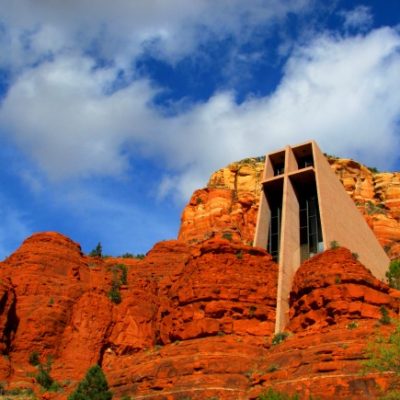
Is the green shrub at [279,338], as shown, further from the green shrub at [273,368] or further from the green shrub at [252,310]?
the green shrub at [273,368]

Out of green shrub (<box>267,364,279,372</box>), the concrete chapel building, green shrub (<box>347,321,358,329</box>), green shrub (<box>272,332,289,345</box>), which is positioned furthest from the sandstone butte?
the concrete chapel building

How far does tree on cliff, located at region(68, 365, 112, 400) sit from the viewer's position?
117 ft

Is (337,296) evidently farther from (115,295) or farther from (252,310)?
(115,295)

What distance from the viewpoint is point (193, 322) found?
43.1 m

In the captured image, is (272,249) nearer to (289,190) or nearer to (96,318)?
(289,190)

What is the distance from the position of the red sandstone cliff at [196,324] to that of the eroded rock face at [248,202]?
1099 inches

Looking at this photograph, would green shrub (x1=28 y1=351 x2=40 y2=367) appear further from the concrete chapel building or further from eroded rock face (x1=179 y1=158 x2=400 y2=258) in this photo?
eroded rock face (x1=179 y1=158 x2=400 y2=258)

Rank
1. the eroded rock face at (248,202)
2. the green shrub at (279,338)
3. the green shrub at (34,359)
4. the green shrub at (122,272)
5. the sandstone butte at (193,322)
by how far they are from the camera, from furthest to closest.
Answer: the eroded rock face at (248,202), the green shrub at (122,272), the green shrub at (34,359), the green shrub at (279,338), the sandstone butte at (193,322)

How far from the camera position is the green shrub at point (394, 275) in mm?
54419

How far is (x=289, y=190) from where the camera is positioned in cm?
5422

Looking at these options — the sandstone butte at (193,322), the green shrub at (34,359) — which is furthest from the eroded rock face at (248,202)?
the green shrub at (34,359)

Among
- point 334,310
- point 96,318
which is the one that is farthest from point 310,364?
point 96,318

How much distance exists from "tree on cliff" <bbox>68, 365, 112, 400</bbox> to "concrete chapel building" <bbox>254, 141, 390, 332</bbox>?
52.9 ft

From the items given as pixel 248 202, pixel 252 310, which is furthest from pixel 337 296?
pixel 248 202
